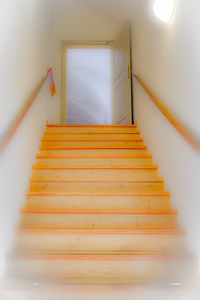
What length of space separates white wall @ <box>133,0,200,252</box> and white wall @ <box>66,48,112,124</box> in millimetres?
3439

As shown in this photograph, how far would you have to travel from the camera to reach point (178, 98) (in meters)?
3.12

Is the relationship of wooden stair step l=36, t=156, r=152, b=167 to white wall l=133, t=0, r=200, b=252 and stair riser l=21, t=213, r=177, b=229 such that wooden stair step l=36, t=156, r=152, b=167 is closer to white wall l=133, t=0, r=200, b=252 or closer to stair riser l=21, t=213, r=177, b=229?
white wall l=133, t=0, r=200, b=252

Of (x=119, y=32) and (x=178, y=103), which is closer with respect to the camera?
(x=178, y=103)

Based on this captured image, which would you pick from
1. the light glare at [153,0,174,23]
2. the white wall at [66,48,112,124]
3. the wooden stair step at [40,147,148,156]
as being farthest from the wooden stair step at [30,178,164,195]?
the white wall at [66,48,112,124]

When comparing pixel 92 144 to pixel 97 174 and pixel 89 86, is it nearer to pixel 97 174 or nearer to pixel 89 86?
pixel 97 174

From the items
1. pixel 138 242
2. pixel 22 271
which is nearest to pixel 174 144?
pixel 138 242

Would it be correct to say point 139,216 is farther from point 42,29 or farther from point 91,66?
point 91,66

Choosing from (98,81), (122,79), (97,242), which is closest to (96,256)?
(97,242)

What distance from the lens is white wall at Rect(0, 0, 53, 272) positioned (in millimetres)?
2652

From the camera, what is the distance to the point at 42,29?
488 centimetres

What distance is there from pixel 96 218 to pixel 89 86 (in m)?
6.38

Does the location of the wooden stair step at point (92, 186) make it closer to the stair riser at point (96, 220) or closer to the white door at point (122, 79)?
the stair riser at point (96, 220)

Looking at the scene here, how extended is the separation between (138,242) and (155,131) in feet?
5.18

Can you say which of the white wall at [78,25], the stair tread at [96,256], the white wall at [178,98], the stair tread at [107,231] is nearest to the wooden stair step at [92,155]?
the white wall at [178,98]
